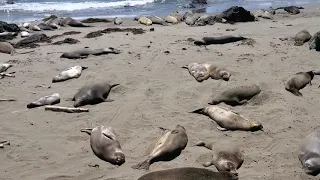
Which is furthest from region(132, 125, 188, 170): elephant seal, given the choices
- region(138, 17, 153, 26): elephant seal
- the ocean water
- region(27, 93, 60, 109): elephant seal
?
the ocean water

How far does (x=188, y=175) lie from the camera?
3768mm

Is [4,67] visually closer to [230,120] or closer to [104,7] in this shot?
[230,120]

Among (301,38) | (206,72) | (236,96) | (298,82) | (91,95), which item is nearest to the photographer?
(236,96)

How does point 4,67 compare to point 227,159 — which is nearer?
point 227,159

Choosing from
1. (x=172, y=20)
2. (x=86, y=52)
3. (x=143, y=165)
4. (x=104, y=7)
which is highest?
(x=172, y=20)

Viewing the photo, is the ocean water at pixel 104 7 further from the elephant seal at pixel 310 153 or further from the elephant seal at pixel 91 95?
the elephant seal at pixel 310 153

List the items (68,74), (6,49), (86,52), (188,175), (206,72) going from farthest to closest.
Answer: (6,49) → (86,52) → (68,74) → (206,72) → (188,175)

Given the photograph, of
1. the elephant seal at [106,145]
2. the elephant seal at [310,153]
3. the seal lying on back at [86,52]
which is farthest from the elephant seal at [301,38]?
the elephant seal at [106,145]

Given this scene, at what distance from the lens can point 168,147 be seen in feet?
14.5

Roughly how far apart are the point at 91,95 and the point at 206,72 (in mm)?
2242

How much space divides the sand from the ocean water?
357 inches

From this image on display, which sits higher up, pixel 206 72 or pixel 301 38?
pixel 301 38

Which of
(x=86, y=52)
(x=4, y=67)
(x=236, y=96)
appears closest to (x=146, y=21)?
(x=86, y=52)

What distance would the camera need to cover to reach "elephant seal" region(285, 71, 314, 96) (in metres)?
6.16
